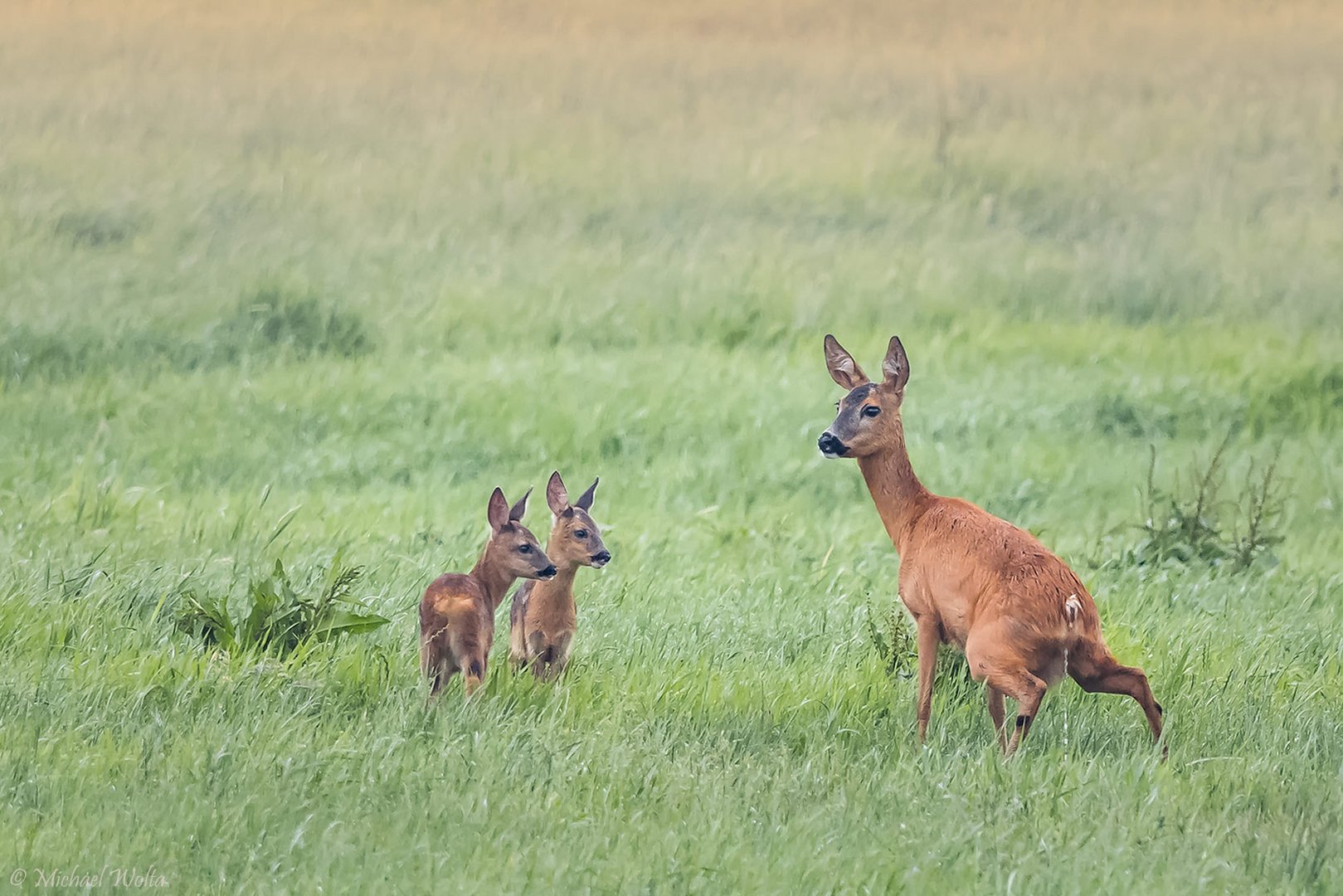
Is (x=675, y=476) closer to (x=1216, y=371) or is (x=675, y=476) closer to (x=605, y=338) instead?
(x=605, y=338)

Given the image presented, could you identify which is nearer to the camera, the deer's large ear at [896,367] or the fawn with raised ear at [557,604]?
the deer's large ear at [896,367]

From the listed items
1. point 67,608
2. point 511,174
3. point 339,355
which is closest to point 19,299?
point 339,355

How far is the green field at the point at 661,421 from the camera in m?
4.99

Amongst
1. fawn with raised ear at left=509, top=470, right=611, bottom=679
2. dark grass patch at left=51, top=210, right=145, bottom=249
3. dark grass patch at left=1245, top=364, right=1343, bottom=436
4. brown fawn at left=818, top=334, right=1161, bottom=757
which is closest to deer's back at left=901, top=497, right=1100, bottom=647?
brown fawn at left=818, top=334, right=1161, bottom=757

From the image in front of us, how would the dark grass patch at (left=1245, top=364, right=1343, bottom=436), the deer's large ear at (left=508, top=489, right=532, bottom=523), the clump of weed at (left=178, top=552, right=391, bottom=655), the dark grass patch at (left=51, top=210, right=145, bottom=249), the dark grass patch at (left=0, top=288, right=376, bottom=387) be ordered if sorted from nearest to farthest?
the deer's large ear at (left=508, top=489, right=532, bottom=523), the clump of weed at (left=178, top=552, right=391, bottom=655), the dark grass patch at (left=1245, top=364, right=1343, bottom=436), the dark grass patch at (left=0, top=288, right=376, bottom=387), the dark grass patch at (left=51, top=210, right=145, bottom=249)

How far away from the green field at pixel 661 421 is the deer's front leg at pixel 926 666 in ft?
0.28

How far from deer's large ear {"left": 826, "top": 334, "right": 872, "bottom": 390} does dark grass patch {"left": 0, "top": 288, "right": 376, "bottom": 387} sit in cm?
901

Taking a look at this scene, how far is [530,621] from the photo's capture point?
20.8 feet

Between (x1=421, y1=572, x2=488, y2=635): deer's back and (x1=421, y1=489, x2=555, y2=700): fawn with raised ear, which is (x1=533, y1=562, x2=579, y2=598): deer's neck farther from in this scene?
(x1=421, y1=572, x2=488, y2=635): deer's back

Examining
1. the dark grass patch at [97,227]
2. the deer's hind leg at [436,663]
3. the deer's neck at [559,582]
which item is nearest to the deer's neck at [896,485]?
the deer's neck at [559,582]

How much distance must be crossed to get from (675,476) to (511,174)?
640cm

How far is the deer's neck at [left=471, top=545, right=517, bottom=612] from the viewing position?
6125mm

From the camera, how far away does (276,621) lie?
6.32 metres

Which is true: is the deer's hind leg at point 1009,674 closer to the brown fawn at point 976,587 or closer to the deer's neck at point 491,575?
the brown fawn at point 976,587
